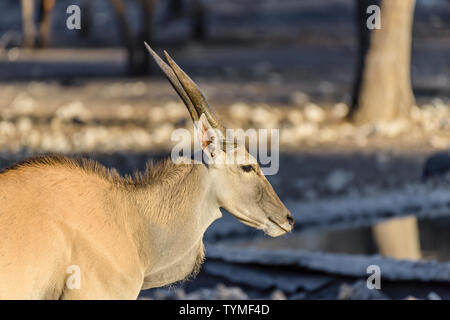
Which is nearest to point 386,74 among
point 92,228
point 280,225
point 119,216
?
point 280,225

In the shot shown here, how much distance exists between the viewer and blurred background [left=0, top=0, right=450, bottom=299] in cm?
720

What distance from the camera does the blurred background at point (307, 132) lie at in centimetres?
720

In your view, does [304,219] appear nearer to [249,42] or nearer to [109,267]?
[109,267]

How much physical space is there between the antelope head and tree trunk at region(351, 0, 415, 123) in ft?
36.4

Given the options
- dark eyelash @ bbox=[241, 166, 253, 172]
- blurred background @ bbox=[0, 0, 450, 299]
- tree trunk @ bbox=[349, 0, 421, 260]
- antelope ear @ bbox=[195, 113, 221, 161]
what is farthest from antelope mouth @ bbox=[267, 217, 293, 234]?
tree trunk @ bbox=[349, 0, 421, 260]

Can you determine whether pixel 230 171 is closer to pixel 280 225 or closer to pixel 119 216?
pixel 280 225

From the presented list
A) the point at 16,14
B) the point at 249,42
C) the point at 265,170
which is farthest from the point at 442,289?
the point at 16,14

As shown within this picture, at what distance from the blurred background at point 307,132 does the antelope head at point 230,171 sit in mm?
2395

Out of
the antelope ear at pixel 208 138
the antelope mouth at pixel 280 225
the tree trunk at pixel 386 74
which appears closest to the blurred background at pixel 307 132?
the tree trunk at pixel 386 74

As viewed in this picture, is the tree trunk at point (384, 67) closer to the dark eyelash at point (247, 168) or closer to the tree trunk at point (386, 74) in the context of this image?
the tree trunk at point (386, 74)

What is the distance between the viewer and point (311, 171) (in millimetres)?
11734

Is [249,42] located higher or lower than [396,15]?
lower

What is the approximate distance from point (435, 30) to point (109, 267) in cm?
3517

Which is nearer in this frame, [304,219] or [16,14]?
[304,219]
